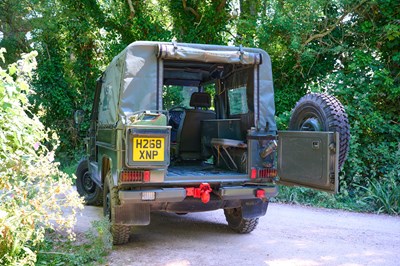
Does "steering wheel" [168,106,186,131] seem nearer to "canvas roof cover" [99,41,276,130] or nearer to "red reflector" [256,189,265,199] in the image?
"canvas roof cover" [99,41,276,130]

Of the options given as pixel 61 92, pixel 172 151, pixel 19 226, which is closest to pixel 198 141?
pixel 172 151

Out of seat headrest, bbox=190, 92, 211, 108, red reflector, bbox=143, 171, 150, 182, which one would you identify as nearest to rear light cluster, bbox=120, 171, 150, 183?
red reflector, bbox=143, 171, 150, 182

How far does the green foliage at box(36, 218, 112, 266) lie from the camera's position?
4626mm

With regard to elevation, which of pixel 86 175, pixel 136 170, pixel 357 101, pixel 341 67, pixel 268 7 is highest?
pixel 268 7

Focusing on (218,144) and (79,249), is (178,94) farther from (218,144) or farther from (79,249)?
(79,249)

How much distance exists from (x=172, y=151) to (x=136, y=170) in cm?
238

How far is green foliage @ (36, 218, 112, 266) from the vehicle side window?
2.52 meters

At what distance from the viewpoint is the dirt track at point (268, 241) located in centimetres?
503

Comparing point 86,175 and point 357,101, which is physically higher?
point 357,101

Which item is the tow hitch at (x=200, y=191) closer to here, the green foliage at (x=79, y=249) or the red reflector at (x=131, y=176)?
the red reflector at (x=131, y=176)

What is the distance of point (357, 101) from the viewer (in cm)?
962

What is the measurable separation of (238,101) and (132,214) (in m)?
2.43

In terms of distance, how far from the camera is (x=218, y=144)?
20.6 ft

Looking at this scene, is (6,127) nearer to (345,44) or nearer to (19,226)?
(19,226)
